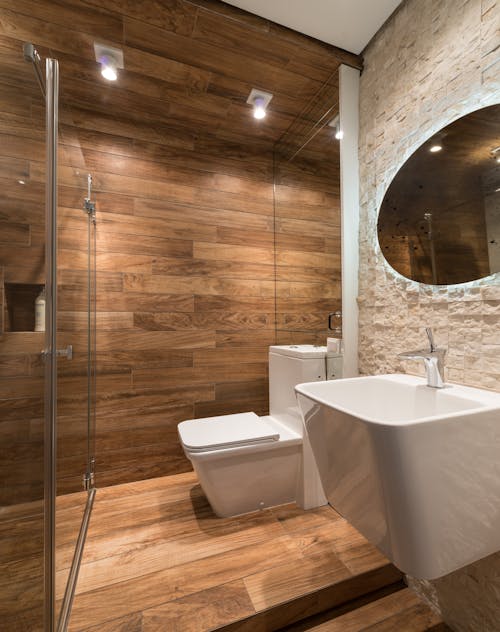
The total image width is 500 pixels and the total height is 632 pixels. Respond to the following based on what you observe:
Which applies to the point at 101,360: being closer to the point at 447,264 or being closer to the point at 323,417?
the point at 323,417

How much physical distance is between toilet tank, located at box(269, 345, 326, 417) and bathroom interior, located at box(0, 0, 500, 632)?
0.02m

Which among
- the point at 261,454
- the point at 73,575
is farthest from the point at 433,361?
the point at 73,575

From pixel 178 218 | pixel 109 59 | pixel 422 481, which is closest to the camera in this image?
pixel 422 481

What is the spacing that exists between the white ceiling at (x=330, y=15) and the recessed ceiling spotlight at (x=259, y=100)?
0.35 metres

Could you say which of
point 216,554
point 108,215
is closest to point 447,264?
→ point 216,554

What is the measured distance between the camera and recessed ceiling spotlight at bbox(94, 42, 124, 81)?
153 centimetres

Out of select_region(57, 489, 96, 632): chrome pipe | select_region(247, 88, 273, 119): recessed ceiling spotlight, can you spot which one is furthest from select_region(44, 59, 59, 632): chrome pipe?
select_region(247, 88, 273, 119): recessed ceiling spotlight

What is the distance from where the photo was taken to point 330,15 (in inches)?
57.0

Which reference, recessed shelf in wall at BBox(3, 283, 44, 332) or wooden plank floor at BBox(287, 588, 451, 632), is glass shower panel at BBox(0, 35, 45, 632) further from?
wooden plank floor at BBox(287, 588, 451, 632)

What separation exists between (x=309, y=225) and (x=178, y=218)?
91 cm

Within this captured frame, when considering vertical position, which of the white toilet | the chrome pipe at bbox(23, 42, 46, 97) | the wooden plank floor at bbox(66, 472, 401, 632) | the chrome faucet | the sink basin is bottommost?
the wooden plank floor at bbox(66, 472, 401, 632)

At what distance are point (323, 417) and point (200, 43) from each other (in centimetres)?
186

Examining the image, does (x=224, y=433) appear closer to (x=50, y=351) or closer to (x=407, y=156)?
(x=50, y=351)

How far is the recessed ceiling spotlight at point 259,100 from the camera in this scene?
1.81 meters
